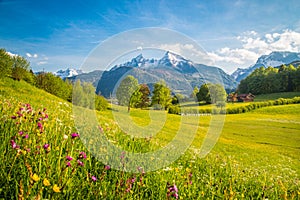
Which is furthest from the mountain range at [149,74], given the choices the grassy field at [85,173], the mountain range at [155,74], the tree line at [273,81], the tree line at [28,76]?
the tree line at [273,81]

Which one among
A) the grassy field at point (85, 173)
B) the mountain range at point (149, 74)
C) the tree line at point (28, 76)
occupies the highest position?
the tree line at point (28, 76)

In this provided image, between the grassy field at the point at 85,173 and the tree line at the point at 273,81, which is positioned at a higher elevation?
the tree line at the point at 273,81

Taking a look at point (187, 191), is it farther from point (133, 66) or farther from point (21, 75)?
point (21, 75)

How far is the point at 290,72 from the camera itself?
108 meters

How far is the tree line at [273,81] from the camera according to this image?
105938 mm

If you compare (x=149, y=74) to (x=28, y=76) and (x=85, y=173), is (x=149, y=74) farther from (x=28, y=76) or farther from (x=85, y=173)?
(x=28, y=76)

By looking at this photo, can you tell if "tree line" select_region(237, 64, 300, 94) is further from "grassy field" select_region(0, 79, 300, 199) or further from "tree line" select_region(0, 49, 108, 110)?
"grassy field" select_region(0, 79, 300, 199)

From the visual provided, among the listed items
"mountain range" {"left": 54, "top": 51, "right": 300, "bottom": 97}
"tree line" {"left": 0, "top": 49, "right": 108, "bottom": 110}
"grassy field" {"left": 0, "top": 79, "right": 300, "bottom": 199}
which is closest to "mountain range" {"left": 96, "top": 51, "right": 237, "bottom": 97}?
"mountain range" {"left": 54, "top": 51, "right": 300, "bottom": 97}

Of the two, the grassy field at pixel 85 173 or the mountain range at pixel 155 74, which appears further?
the mountain range at pixel 155 74

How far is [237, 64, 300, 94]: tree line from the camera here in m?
106

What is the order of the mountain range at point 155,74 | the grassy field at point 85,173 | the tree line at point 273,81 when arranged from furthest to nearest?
the tree line at point 273,81
the mountain range at point 155,74
the grassy field at point 85,173

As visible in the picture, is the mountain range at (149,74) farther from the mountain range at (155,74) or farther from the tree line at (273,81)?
the tree line at (273,81)

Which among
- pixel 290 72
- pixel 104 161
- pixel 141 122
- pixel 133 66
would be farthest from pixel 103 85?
pixel 290 72

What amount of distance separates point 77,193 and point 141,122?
726 centimetres
